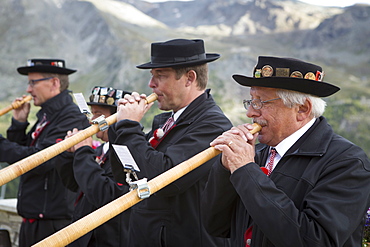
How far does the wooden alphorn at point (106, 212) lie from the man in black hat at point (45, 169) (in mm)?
2759

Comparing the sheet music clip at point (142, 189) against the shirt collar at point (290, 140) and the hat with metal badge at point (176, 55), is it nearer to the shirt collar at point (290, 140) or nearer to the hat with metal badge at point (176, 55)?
the shirt collar at point (290, 140)

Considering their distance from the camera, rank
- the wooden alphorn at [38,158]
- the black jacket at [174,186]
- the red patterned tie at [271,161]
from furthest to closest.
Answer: the black jacket at [174,186], the wooden alphorn at [38,158], the red patterned tie at [271,161]

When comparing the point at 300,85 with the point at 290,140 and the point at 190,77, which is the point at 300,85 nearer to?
the point at 290,140

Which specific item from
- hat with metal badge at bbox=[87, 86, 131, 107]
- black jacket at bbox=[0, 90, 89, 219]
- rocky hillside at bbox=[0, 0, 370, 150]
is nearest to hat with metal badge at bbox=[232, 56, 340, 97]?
hat with metal badge at bbox=[87, 86, 131, 107]

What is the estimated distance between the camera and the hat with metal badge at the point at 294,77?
2.62m

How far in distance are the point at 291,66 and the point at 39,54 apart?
2272 centimetres

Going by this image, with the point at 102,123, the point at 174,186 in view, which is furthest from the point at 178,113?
the point at 174,186

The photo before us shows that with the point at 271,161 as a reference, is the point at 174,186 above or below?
below

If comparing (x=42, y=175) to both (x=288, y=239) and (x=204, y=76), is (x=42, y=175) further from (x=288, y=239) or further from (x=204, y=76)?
(x=288, y=239)

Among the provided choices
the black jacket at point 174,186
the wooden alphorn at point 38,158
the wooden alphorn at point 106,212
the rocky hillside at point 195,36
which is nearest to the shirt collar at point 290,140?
the wooden alphorn at point 106,212

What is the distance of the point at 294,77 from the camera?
2.62 meters

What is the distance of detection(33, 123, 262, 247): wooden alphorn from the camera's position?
88.2 inches

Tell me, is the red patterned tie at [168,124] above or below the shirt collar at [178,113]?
below

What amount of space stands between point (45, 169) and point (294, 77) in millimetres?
3525
